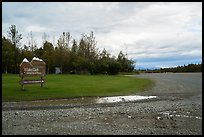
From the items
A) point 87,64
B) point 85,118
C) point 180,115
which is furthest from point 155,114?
point 87,64

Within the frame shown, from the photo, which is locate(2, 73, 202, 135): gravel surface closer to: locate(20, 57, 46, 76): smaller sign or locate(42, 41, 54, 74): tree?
locate(20, 57, 46, 76): smaller sign

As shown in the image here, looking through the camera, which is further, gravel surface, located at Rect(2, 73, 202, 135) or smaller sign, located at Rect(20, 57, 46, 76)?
smaller sign, located at Rect(20, 57, 46, 76)

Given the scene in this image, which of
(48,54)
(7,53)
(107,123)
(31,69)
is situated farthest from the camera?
(48,54)

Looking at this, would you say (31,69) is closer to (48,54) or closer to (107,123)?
(107,123)

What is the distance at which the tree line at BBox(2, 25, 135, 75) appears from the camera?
6494 centimetres

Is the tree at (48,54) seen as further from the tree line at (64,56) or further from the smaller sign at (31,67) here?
the smaller sign at (31,67)

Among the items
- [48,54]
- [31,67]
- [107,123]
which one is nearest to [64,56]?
[48,54]

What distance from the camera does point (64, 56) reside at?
7169cm

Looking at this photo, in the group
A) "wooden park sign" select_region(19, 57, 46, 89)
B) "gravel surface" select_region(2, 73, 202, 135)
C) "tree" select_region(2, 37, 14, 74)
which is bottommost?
"gravel surface" select_region(2, 73, 202, 135)

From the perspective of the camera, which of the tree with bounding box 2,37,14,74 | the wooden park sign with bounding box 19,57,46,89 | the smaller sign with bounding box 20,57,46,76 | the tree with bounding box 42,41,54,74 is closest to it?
the wooden park sign with bounding box 19,57,46,89

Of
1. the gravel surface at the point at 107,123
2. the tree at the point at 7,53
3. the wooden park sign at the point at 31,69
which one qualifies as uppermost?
the tree at the point at 7,53

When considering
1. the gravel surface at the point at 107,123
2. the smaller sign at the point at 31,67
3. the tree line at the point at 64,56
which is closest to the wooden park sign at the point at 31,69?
the smaller sign at the point at 31,67

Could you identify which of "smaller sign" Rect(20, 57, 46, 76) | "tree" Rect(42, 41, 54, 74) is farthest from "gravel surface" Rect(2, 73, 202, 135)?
"tree" Rect(42, 41, 54, 74)

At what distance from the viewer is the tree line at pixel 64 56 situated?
6494 centimetres
